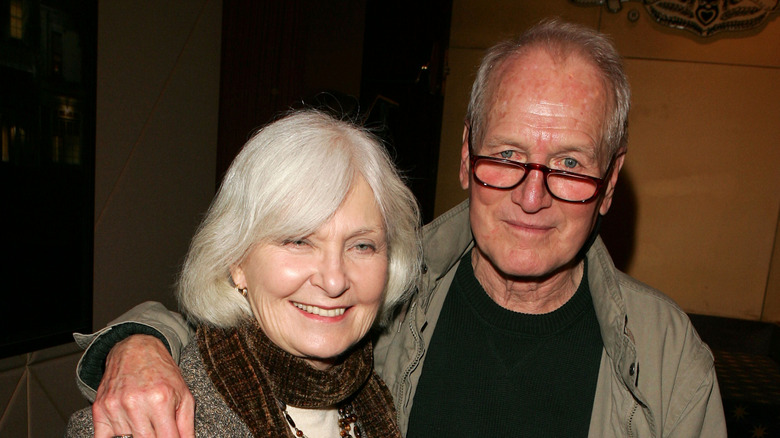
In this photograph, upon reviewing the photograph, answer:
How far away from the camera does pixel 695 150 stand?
4.29 metres

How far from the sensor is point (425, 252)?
5.84 ft

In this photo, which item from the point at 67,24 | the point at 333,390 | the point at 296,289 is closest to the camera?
the point at 296,289

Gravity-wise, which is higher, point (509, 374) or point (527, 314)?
point (527, 314)

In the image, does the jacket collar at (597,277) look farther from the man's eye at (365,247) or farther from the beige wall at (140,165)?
the beige wall at (140,165)

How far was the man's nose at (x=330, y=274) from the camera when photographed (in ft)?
4.22

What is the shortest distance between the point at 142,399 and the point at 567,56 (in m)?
1.39

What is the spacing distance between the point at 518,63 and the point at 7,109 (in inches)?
71.5

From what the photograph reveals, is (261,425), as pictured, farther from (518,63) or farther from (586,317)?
(518,63)

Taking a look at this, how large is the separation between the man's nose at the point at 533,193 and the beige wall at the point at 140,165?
6.12 ft

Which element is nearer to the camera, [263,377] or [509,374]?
[263,377]

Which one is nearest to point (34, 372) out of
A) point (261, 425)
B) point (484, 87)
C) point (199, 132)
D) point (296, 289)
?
point (199, 132)

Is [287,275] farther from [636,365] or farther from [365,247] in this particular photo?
[636,365]

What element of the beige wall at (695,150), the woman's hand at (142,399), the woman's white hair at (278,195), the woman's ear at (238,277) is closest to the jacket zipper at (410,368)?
the woman's white hair at (278,195)

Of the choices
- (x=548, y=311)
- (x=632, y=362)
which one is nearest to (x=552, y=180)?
(x=548, y=311)
